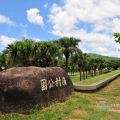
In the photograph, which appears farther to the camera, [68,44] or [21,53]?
[68,44]

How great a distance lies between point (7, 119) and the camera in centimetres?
1279

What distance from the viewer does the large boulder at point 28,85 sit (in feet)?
43.5

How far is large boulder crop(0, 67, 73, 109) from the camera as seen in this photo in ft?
43.5

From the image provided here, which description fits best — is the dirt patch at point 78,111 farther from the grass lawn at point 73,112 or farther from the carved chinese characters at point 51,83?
the carved chinese characters at point 51,83

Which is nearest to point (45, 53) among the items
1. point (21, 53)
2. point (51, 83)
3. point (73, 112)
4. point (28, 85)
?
point (21, 53)

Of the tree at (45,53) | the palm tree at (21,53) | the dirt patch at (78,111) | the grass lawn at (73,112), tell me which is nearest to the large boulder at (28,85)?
the grass lawn at (73,112)

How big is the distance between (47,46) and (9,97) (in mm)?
40705

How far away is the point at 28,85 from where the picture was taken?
13.4m

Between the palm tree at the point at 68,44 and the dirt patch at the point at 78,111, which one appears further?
the palm tree at the point at 68,44

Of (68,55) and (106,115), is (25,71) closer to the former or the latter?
(106,115)

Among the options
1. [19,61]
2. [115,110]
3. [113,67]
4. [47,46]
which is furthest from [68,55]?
[113,67]

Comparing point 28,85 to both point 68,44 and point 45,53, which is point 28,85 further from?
point 68,44

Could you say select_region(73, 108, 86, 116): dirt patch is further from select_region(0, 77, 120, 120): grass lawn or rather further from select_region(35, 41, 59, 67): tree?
select_region(35, 41, 59, 67): tree

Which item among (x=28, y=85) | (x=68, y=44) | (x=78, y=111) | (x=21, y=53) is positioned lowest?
(x=78, y=111)
